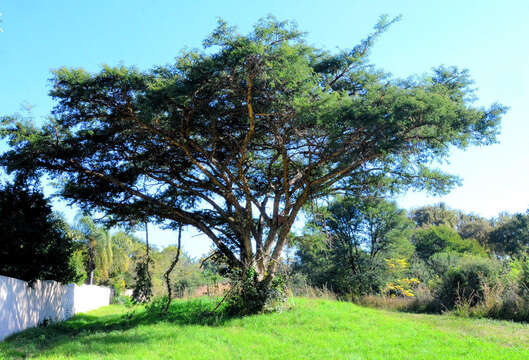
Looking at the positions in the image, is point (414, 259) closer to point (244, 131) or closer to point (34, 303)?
point (244, 131)

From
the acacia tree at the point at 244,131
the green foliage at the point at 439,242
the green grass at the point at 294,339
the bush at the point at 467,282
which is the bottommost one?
the green grass at the point at 294,339

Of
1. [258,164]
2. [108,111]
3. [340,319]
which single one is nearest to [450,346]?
[340,319]

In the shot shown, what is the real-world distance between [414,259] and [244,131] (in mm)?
24847

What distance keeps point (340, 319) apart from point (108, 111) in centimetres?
879

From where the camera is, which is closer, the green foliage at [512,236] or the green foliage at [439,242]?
the green foliage at [439,242]

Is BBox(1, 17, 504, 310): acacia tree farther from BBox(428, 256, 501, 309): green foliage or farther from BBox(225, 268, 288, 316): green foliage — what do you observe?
BBox(428, 256, 501, 309): green foliage

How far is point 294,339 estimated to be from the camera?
8898 mm

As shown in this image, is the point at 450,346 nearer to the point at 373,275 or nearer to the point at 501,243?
the point at 373,275

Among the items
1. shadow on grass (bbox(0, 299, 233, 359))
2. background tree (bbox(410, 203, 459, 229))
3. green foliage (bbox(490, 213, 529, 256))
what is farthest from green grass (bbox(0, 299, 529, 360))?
background tree (bbox(410, 203, 459, 229))

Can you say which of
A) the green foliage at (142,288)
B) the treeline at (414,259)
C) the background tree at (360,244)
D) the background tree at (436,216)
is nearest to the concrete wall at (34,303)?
the green foliage at (142,288)

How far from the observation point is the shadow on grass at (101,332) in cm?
837

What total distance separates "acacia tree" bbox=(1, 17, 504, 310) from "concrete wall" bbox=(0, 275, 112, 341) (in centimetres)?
321

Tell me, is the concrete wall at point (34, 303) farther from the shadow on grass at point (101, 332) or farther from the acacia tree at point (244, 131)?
the acacia tree at point (244, 131)

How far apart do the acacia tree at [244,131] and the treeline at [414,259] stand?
8.79 feet
